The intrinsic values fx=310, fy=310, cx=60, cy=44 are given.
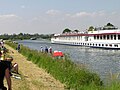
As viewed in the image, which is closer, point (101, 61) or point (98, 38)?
point (101, 61)

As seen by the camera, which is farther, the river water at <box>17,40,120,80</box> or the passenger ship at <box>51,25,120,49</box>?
the passenger ship at <box>51,25,120,49</box>

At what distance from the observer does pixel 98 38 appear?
240 ft

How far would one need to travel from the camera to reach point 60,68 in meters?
17.1

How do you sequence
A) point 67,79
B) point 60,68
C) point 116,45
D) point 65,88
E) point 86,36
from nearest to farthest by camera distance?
point 65,88 < point 67,79 < point 60,68 < point 116,45 < point 86,36

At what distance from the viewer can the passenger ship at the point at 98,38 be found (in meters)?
65.1

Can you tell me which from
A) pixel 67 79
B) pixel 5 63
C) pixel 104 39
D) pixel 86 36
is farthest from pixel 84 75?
pixel 86 36

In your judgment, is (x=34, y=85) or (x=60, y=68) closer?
(x=34, y=85)

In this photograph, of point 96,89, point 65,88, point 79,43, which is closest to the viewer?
point 96,89

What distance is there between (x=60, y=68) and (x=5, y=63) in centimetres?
1003

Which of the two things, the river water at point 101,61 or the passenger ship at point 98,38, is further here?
the passenger ship at point 98,38

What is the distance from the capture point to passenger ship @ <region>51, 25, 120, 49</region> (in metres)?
65.1

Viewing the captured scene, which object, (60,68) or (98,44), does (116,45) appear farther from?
(60,68)

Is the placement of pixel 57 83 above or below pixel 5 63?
below

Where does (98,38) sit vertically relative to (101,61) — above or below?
above
